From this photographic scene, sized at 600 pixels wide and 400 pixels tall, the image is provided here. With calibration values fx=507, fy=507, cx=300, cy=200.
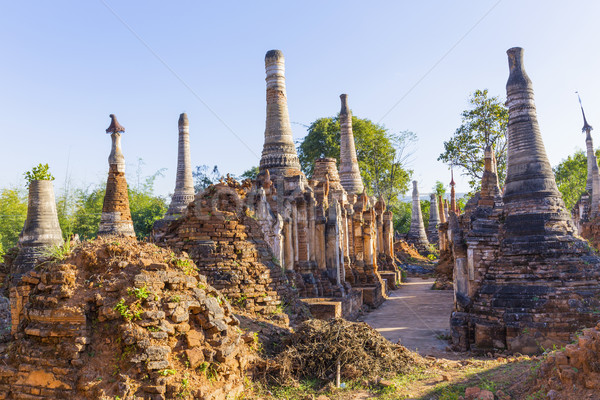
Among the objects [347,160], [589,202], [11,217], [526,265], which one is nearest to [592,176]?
[589,202]

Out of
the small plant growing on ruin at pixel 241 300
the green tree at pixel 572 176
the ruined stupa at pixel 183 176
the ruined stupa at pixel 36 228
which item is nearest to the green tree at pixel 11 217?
the ruined stupa at pixel 183 176

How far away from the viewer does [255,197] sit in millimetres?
12594

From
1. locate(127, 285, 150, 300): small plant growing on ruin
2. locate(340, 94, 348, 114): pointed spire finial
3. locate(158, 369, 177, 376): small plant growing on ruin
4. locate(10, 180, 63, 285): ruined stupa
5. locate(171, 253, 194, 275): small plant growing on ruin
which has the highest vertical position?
locate(340, 94, 348, 114): pointed spire finial

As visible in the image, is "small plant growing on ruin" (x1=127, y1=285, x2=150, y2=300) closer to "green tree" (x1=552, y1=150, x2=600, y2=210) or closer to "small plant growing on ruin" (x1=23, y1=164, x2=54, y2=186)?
"small plant growing on ruin" (x1=23, y1=164, x2=54, y2=186)

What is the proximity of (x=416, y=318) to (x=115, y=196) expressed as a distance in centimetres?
1046

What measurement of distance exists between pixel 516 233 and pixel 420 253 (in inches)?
1025

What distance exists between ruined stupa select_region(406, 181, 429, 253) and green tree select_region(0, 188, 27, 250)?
82.6ft

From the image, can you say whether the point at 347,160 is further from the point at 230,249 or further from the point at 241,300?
the point at 241,300

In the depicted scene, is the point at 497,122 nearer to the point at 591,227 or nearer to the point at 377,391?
the point at 591,227

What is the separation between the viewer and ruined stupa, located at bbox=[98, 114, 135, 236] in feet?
55.3

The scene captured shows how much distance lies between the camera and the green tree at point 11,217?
2806 centimetres

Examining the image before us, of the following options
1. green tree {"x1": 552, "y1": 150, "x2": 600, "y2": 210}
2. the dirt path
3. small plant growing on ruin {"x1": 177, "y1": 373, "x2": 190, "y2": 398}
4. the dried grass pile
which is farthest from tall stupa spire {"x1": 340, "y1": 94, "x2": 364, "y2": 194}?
green tree {"x1": 552, "y1": 150, "x2": 600, "y2": 210}

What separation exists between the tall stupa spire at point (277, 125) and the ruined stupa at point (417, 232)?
21.9m

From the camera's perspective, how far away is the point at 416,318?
1457cm
